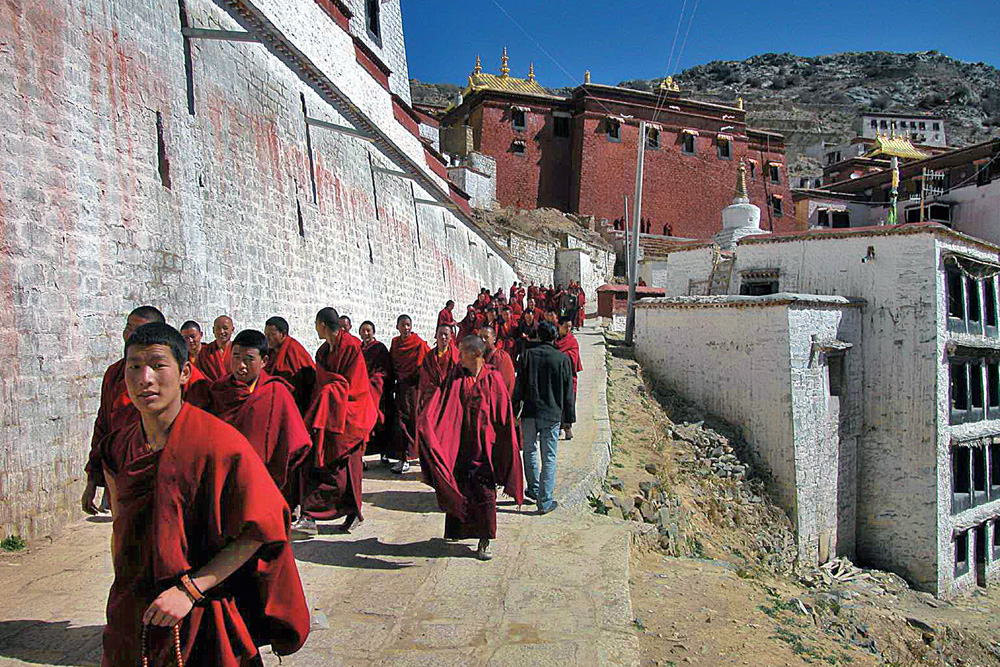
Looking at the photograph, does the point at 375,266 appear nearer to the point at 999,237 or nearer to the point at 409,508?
the point at 409,508

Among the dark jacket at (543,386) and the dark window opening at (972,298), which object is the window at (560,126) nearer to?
the dark window opening at (972,298)

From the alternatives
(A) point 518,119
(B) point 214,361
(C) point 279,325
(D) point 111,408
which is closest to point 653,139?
(A) point 518,119

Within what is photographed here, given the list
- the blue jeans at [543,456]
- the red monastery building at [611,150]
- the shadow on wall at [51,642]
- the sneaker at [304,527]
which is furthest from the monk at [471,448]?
the red monastery building at [611,150]

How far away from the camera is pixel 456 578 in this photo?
399cm

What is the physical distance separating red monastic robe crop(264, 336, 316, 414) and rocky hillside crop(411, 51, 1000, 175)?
183 feet

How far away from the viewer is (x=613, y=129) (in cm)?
3456

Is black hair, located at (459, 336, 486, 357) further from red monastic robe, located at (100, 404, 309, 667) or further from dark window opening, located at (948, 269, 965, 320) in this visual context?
dark window opening, located at (948, 269, 965, 320)

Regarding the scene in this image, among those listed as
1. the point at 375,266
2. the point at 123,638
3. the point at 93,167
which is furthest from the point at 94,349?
the point at 375,266

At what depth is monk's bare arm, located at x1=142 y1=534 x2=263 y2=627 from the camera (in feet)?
5.38

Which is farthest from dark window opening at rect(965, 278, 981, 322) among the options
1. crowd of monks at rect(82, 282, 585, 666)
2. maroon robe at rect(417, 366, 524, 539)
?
maroon robe at rect(417, 366, 524, 539)

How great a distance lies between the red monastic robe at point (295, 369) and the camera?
15.6 ft

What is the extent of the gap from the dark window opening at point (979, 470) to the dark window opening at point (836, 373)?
3.84 metres

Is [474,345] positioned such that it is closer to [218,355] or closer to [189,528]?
[218,355]

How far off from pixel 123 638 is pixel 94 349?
3.79m
